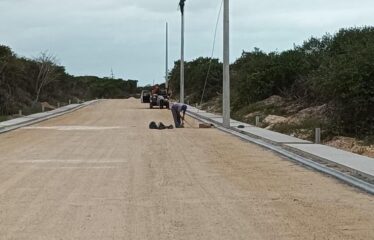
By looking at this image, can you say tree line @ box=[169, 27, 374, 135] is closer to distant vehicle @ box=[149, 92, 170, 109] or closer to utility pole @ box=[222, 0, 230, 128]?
utility pole @ box=[222, 0, 230, 128]

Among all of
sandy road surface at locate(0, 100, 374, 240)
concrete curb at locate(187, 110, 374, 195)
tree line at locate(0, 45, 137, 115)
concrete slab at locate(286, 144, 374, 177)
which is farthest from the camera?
tree line at locate(0, 45, 137, 115)

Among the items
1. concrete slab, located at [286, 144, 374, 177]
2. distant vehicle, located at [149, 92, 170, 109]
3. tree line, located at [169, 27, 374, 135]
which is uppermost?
tree line, located at [169, 27, 374, 135]

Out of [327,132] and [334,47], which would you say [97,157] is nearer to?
[327,132]

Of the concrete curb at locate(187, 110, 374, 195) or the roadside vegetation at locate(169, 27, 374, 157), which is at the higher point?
the roadside vegetation at locate(169, 27, 374, 157)

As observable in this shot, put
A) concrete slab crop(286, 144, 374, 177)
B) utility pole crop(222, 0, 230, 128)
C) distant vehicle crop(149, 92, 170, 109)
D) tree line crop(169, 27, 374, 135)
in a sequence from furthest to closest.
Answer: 1. distant vehicle crop(149, 92, 170, 109)
2. utility pole crop(222, 0, 230, 128)
3. tree line crop(169, 27, 374, 135)
4. concrete slab crop(286, 144, 374, 177)

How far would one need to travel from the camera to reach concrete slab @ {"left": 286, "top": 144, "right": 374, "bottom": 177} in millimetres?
15383

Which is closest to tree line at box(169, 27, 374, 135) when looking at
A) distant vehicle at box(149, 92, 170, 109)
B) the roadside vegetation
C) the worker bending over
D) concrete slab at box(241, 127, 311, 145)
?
the roadside vegetation

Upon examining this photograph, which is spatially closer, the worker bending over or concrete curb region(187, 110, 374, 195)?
concrete curb region(187, 110, 374, 195)

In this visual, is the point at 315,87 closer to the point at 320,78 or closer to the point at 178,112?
the point at 320,78

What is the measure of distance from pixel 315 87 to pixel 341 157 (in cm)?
1297

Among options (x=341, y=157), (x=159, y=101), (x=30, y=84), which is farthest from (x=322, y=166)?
(x=30, y=84)

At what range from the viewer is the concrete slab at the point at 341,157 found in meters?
15.4

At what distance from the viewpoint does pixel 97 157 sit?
1869 cm

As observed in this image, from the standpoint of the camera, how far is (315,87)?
1194 inches
